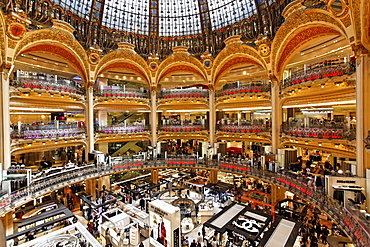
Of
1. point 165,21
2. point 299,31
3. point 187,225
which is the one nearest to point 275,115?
point 299,31

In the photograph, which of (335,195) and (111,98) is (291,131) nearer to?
(335,195)

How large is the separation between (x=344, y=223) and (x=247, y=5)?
932 inches

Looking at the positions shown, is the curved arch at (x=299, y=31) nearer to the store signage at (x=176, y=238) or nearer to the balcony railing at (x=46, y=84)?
the store signage at (x=176, y=238)

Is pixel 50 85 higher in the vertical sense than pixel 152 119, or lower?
higher

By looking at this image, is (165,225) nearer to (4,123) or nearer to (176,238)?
(176,238)

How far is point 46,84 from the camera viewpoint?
763 inches

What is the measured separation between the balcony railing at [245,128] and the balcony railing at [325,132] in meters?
4.23

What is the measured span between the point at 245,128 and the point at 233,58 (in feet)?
30.9

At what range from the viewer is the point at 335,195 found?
12641mm

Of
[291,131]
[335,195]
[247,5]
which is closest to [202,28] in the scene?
[247,5]

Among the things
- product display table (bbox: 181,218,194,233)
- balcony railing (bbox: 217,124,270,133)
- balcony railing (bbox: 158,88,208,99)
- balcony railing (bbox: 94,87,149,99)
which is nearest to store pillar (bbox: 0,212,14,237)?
product display table (bbox: 181,218,194,233)

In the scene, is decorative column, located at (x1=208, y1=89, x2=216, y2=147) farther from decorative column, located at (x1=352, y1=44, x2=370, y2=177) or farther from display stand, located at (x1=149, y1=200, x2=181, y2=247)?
decorative column, located at (x1=352, y1=44, x2=370, y2=177)

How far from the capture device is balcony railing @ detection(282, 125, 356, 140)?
14.3 m

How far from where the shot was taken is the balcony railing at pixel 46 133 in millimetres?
17406
